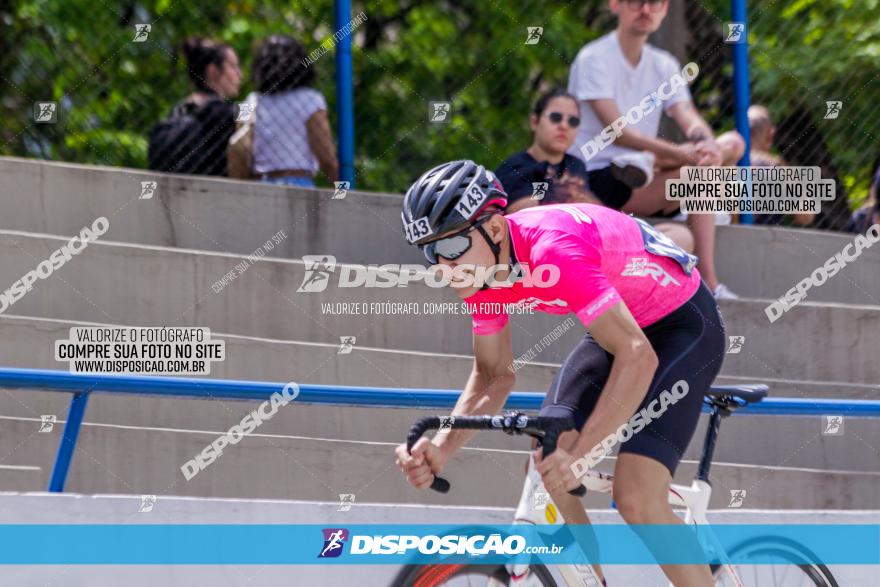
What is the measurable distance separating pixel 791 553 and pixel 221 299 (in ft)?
9.96

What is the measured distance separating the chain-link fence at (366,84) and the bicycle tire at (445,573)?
383 cm

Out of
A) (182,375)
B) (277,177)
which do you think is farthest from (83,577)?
(277,177)

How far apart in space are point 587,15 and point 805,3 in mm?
2207

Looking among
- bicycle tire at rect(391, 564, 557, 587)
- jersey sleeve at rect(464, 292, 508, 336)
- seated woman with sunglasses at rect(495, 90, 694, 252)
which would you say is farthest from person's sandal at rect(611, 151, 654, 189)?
bicycle tire at rect(391, 564, 557, 587)

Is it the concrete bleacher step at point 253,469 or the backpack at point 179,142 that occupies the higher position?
the backpack at point 179,142

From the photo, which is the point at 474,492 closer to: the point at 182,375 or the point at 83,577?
the point at 182,375

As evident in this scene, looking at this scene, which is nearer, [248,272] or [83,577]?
[83,577]

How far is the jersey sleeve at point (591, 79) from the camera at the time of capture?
22.5 feet

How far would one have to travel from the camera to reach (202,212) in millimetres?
6844

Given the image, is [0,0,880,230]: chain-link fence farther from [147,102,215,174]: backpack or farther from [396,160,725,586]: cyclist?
[396,160,725,586]: cyclist

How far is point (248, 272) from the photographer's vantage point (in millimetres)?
6332

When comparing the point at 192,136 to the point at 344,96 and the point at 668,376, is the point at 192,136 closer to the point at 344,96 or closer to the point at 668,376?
the point at 344,96

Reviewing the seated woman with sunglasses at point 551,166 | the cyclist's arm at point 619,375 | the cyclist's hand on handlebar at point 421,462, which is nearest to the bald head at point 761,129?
the seated woman with sunglasses at point 551,166

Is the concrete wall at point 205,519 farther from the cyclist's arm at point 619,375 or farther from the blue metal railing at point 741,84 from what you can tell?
the blue metal railing at point 741,84
